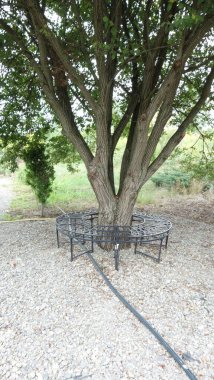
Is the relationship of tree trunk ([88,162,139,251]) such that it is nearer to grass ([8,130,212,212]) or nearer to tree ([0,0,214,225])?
tree ([0,0,214,225])

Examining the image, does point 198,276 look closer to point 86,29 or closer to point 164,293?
point 164,293

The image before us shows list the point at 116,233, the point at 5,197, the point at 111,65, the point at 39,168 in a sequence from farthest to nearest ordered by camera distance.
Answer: the point at 5,197 < the point at 39,168 < the point at 111,65 < the point at 116,233

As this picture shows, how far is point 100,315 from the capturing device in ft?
8.80

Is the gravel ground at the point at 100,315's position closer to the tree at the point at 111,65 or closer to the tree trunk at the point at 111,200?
the tree trunk at the point at 111,200

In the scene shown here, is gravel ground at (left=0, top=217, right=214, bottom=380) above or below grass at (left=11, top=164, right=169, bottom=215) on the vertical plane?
below

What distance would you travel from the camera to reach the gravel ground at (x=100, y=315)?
2.11 metres

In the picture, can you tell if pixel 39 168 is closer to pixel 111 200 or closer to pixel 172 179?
pixel 111 200

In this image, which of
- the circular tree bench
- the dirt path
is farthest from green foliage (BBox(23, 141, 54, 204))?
the circular tree bench

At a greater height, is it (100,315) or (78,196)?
(78,196)

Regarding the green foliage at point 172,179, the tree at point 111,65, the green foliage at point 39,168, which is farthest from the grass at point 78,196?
the tree at point 111,65

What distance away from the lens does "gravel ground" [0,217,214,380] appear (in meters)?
2.11

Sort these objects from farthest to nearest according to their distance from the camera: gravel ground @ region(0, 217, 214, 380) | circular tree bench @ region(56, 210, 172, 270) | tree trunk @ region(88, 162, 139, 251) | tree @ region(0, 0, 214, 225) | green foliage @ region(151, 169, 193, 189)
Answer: green foliage @ region(151, 169, 193, 189), tree trunk @ region(88, 162, 139, 251), circular tree bench @ region(56, 210, 172, 270), tree @ region(0, 0, 214, 225), gravel ground @ region(0, 217, 214, 380)

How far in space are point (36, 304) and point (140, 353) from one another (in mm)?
1146

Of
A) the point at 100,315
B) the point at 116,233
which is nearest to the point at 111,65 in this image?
the point at 116,233
